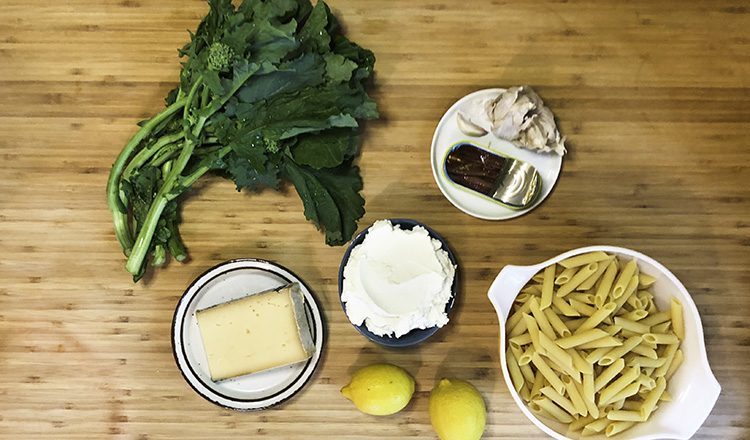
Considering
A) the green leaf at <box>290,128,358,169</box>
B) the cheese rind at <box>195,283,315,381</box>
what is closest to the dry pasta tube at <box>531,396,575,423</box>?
the cheese rind at <box>195,283,315,381</box>

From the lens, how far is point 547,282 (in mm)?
1113

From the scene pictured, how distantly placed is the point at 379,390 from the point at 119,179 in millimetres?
776

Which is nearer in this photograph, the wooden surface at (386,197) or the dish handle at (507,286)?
the dish handle at (507,286)

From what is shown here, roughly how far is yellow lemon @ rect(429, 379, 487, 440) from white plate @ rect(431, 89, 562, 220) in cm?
40

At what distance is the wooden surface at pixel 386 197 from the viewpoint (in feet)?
4.05

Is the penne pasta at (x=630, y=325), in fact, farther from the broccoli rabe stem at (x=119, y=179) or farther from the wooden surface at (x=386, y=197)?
the broccoli rabe stem at (x=119, y=179)

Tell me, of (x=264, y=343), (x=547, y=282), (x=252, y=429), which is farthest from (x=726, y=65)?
(x=252, y=429)

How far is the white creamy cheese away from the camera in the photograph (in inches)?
43.0

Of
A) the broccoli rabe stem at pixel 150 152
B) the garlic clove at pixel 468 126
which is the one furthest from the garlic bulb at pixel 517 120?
the broccoli rabe stem at pixel 150 152

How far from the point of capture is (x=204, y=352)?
1.22 meters

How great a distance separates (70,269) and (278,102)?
67 centimetres

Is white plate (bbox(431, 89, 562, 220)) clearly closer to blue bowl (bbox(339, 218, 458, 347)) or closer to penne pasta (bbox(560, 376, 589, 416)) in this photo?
blue bowl (bbox(339, 218, 458, 347))

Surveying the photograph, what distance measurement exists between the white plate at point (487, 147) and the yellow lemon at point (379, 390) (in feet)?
1.35

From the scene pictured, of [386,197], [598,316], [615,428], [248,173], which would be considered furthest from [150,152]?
[615,428]
